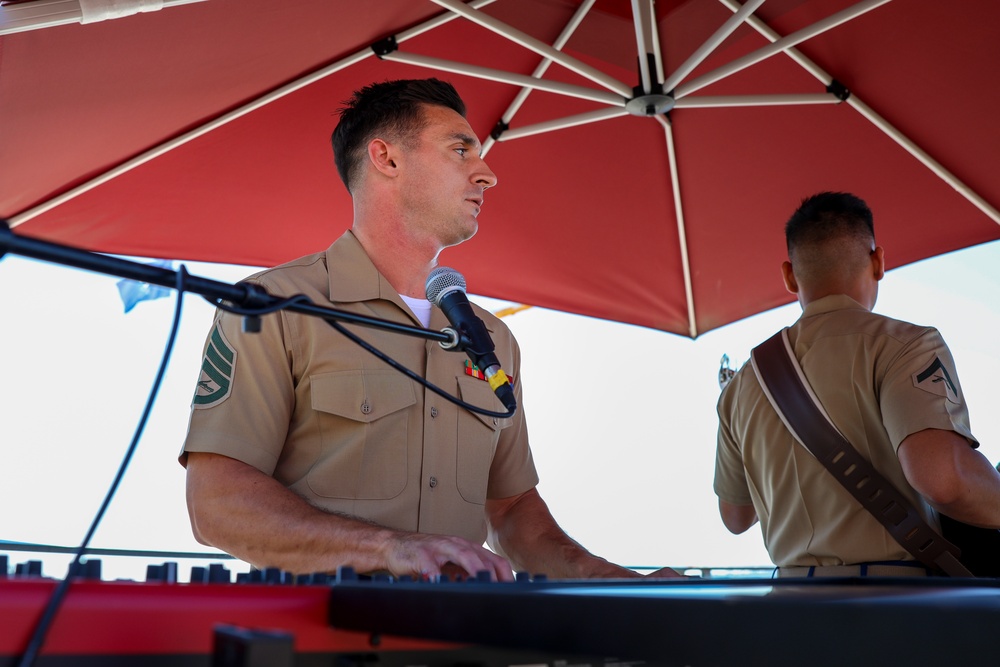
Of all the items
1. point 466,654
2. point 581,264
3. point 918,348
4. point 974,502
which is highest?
point 581,264

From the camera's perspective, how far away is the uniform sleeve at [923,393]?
2.08 meters

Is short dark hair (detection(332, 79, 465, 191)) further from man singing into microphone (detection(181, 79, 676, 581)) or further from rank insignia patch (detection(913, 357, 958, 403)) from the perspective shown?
rank insignia patch (detection(913, 357, 958, 403))

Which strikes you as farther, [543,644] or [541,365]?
[541,365]

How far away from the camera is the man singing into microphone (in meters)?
1.60

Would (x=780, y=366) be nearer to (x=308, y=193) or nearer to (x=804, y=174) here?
(x=804, y=174)

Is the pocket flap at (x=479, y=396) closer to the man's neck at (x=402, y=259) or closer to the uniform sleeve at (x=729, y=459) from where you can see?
the man's neck at (x=402, y=259)

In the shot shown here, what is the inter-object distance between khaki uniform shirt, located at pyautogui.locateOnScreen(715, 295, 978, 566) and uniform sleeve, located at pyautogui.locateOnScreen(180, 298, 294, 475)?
1.27 meters

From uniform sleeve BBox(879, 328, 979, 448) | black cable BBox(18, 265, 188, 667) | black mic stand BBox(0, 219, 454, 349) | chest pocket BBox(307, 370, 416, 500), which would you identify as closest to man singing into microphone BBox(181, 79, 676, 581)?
chest pocket BBox(307, 370, 416, 500)

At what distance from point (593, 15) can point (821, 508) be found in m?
1.78

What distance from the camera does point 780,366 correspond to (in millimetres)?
2416

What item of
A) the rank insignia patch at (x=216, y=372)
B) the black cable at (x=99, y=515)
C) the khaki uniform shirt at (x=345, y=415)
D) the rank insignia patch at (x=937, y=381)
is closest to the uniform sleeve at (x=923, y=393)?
the rank insignia patch at (x=937, y=381)

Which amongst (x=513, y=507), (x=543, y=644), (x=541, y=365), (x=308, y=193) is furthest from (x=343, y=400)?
(x=541, y=365)

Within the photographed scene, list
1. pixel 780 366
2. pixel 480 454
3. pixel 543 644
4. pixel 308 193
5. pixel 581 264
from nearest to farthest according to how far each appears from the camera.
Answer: pixel 543 644 < pixel 480 454 < pixel 780 366 < pixel 308 193 < pixel 581 264

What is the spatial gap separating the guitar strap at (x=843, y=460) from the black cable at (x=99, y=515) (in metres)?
1.83
